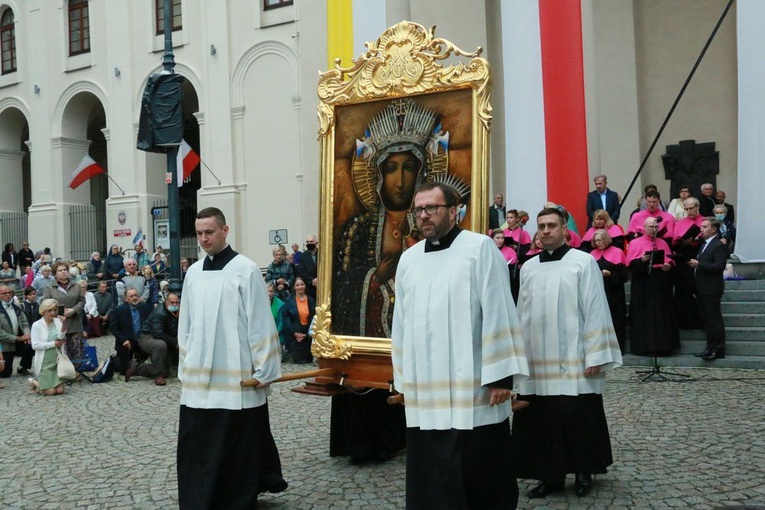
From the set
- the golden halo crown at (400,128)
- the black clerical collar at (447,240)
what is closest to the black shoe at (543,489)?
the black clerical collar at (447,240)

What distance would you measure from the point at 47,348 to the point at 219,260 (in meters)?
7.24

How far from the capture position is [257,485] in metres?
5.55

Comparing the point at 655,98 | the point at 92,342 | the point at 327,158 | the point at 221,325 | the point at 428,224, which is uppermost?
the point at 655,98

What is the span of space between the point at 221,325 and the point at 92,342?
13270 mm

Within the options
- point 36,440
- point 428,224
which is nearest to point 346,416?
point 428,224

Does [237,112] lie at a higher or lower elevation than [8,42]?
lower

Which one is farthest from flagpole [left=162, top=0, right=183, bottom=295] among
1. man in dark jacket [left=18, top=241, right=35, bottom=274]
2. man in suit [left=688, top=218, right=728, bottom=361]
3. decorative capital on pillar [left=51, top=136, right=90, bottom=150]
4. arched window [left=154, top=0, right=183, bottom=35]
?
decorative capital on pillar [left=51, top=136, right=90, bottom=150]

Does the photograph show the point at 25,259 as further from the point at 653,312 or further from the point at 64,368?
the point at 653,312

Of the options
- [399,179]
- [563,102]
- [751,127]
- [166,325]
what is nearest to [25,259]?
[166,325]

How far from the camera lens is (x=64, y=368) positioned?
38.6 feet

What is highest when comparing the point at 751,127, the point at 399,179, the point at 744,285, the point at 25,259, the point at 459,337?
the point at 751,127

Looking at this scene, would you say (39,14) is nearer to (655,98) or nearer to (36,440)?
(655,98)

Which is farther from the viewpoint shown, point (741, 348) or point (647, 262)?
point (647, 262)

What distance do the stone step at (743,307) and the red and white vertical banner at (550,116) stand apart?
2440 millimetres
